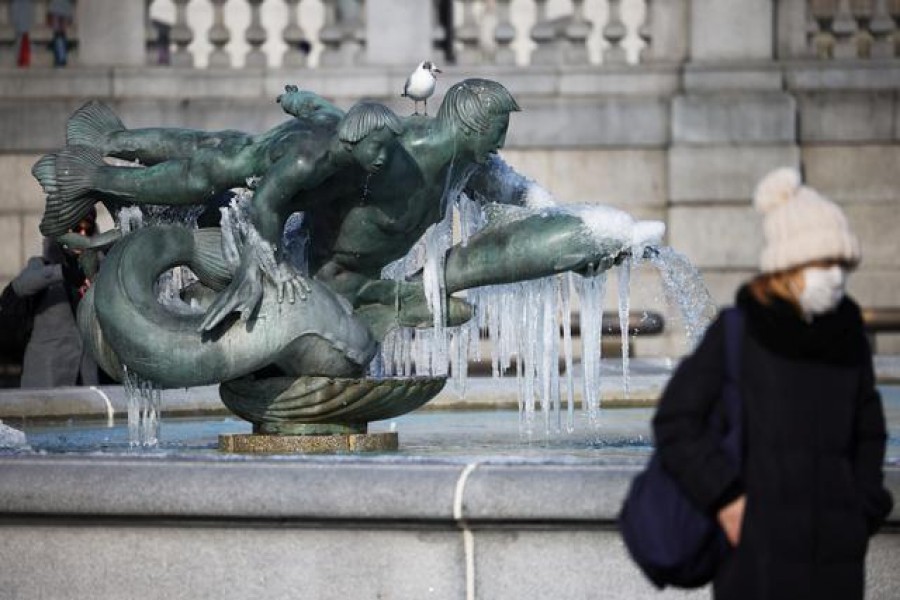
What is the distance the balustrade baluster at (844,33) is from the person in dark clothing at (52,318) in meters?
7.91

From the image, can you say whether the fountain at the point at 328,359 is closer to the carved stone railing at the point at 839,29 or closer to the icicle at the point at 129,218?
the icicle at the point at 129,218

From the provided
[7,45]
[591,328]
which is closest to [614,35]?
[7,45]

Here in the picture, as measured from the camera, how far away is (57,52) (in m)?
18.0

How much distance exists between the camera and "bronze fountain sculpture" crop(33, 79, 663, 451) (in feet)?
24.9

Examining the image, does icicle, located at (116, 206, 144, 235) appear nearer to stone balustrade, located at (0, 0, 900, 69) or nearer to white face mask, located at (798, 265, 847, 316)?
white face mask, located at (798, 265, 847, 316)

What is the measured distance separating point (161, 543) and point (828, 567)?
2.47 m

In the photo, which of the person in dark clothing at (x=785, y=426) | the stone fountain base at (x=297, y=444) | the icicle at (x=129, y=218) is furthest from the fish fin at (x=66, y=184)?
the person in dark clothing at (x=785, y=426)

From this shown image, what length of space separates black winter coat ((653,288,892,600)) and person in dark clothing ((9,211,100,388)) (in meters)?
8.25

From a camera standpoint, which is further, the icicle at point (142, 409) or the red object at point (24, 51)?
the red object at point (24, 51)

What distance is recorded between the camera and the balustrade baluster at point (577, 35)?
17.8 meters

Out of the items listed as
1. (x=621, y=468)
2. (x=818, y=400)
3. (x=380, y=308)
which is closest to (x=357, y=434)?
(x=380, y=308)

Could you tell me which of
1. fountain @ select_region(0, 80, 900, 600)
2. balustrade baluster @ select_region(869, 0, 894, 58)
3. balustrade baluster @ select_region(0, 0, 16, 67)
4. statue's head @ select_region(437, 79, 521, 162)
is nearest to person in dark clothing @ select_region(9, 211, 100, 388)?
fountain @ select_region(0, 80, 900, 600)

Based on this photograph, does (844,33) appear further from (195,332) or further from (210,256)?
(195,332)

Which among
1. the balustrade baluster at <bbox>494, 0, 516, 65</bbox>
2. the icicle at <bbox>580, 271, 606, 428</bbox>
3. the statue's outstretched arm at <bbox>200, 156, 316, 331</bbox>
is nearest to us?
the statue's outstretched arm at <bbox>200, 156, 316, 331</bbox>
